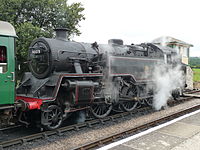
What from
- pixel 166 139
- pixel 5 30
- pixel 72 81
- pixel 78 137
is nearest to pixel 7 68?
pixel 5 30

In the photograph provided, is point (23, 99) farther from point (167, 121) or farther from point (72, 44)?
point (167, 121)

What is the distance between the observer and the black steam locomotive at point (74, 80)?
621cm

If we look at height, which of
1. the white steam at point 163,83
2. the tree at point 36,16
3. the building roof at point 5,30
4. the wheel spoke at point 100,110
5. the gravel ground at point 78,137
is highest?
the tree at point 36,16

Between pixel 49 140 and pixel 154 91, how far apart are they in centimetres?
608

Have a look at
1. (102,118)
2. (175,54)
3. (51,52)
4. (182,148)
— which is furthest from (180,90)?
(51,52)

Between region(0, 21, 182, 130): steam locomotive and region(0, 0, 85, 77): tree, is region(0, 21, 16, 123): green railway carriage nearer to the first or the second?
region(0, 21, 182, 130): steam locomotive

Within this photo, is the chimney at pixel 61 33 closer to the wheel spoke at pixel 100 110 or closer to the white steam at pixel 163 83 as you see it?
the wheel spoke at pixel 100 110

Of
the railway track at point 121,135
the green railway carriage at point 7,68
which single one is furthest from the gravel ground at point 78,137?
the green railway carriage at point 7,68

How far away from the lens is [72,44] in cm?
728

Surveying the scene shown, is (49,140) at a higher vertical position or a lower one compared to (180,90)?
lower

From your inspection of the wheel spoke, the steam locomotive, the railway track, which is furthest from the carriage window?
the wheel spoke

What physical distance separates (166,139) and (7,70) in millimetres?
4442

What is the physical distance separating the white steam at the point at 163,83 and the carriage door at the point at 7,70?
690 cm

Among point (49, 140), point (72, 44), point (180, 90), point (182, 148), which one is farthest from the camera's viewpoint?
point (180, 90)
